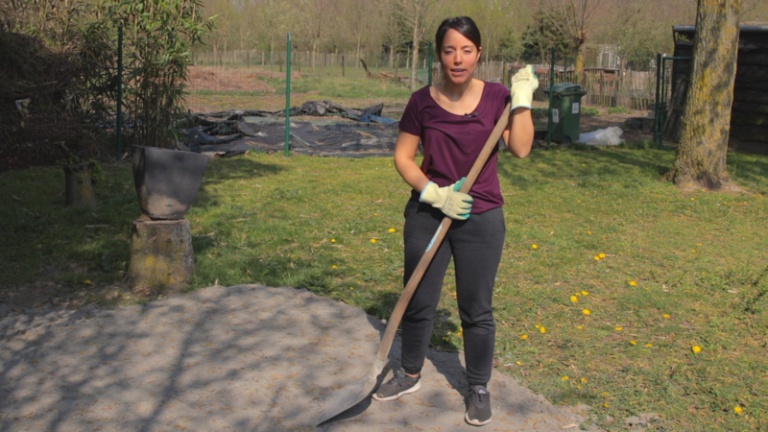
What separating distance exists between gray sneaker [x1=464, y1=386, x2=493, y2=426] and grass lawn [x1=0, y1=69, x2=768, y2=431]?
536mm

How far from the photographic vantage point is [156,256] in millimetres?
5672

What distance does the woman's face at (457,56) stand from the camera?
3.52 meters

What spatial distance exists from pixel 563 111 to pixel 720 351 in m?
10.7

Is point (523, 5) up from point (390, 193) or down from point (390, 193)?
up

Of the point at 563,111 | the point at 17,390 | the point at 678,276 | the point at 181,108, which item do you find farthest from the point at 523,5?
the point at 17,390

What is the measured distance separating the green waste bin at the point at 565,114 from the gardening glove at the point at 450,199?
11.9m

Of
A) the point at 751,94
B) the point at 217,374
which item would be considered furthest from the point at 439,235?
the point at 751,94

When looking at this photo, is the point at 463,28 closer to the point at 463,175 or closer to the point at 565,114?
the point at 463,175

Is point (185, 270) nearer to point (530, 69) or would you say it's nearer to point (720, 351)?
point (530, 69)

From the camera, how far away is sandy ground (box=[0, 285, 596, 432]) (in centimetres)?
379

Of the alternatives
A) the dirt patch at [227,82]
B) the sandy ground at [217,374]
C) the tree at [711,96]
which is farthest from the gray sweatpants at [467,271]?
the dirt patch at [227,82]

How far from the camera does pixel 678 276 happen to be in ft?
20.9

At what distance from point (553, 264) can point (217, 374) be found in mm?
3332

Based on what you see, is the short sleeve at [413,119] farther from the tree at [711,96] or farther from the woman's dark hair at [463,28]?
the tree at [711,96]
